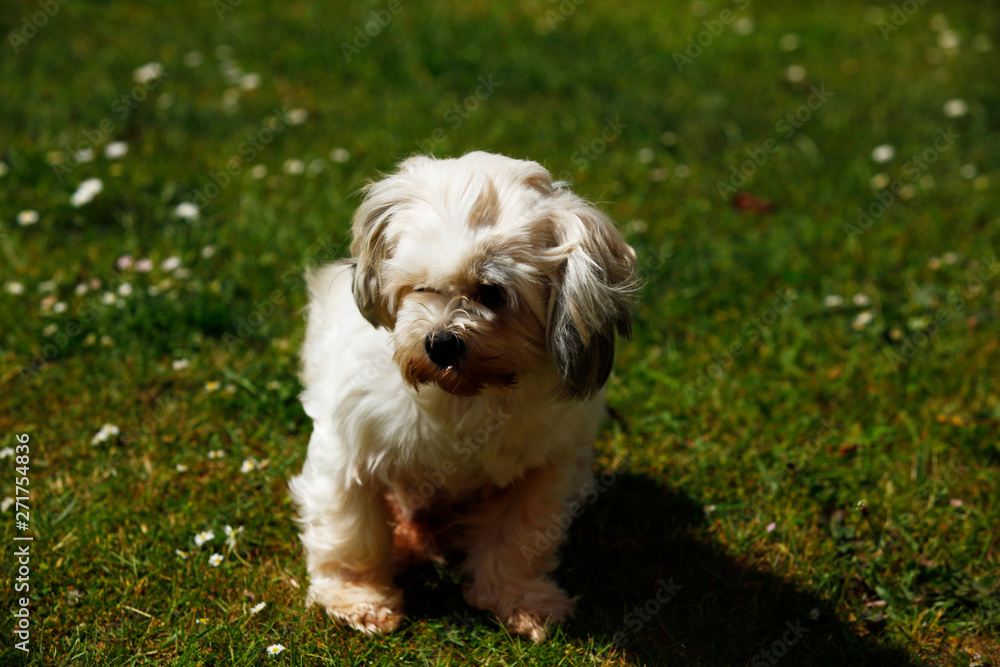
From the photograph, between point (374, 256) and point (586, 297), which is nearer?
point (586, 297)

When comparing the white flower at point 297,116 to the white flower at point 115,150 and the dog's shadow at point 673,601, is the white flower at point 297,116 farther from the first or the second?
the dog's shadow at point 673,601

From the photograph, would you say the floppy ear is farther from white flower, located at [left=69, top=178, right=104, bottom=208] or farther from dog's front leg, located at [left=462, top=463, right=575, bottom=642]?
white flower, located at [left=69, top=178, right=104, bottom=208]

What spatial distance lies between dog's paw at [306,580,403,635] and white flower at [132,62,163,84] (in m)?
4.15

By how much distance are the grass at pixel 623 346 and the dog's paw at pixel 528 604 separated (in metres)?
0.06

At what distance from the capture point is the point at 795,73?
657 cm

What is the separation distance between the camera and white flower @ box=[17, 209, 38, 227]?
4297 mm

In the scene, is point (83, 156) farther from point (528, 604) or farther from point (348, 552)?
point (528, 604)

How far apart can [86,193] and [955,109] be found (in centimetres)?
551

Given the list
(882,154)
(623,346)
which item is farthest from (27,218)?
Answer: (882,154)

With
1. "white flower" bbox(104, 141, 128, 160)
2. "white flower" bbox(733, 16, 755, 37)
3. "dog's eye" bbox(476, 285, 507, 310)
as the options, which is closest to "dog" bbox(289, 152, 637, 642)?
"dog's eye" bbox(476, 285, 507, 310)

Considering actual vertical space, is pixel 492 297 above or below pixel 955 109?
above

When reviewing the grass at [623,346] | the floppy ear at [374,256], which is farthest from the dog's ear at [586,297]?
the grass at [623,346]

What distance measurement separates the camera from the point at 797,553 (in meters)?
3.11

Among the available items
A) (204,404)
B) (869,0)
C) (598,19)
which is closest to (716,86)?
(598,19)
